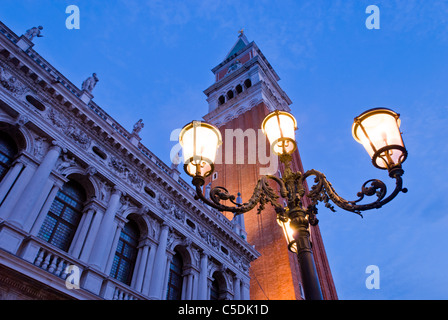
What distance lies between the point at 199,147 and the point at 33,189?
691 centimetres

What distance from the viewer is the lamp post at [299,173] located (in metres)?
4.06

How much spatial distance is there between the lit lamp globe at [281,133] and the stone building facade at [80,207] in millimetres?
6618

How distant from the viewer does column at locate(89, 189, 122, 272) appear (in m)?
10.1

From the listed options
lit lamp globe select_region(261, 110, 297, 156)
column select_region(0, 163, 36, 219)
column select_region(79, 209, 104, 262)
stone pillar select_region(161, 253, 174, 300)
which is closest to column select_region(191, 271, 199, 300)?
stone pillar select_region(161, 253, 174, 300)

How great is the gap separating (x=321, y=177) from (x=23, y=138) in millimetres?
9250

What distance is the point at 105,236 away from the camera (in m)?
10.8

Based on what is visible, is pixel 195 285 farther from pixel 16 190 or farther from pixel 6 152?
pixel 6 152

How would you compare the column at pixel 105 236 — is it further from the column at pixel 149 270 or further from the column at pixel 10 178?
the column at pixel 10 178

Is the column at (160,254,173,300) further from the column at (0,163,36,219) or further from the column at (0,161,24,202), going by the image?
the column at (0,161,24,202)

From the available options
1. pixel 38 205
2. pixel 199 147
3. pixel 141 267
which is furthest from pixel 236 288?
pixel 199 147

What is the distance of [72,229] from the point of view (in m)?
10.6

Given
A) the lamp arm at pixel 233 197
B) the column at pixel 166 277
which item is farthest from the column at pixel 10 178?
the lamp arm at pixel 233 197
